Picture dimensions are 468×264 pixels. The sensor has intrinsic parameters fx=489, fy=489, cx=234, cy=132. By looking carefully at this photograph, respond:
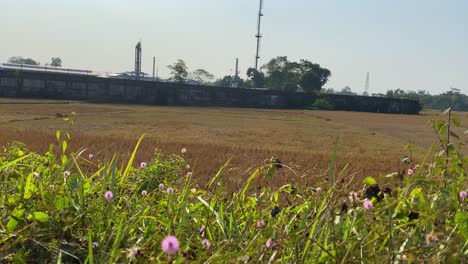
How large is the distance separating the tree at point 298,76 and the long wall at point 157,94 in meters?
20.1

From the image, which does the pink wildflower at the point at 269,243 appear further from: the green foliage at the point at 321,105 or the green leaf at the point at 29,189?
the green foliage at the point at 321,105

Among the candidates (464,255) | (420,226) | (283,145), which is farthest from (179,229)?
(283,145)

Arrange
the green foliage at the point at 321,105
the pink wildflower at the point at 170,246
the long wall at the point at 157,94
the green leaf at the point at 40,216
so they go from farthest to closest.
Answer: the green foliage at the point at 321,105 → the long wall at the point at 157,94 → the green leaf at the point at 40,216 → the pink wildflower at the point at 170,246

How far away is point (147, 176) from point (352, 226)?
164 centimetres

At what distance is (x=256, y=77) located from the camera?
243ft

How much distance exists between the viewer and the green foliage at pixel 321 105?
54.1 m

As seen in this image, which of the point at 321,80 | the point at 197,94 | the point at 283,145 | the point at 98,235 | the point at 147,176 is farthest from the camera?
the point at 321,80

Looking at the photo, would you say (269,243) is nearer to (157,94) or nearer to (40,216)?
(40,216)

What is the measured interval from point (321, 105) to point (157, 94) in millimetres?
18262

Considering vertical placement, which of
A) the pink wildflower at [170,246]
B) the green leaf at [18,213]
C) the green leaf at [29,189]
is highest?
the pink wildflower at [170,246]

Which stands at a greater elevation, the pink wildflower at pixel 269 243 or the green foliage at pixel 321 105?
the pink wildflower at pixel 269 243

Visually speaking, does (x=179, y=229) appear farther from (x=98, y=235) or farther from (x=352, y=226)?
(x=352, y=226)

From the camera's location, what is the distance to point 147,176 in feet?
10.1

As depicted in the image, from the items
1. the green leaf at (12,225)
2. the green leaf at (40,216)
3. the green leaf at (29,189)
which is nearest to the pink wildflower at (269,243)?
the green leaf at (40,216)
